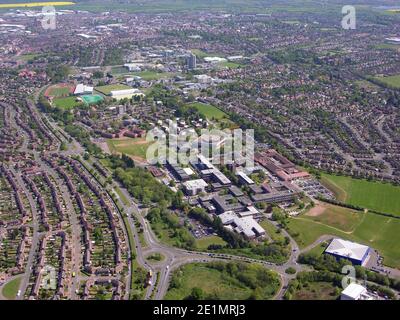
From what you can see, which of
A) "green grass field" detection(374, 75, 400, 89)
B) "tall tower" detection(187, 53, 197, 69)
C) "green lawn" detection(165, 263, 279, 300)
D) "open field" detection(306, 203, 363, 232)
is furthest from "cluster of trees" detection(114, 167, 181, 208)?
"green grass field" detection(374, 75, 400, 89)

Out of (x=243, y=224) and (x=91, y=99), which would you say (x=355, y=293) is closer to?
(x=243, y=224)

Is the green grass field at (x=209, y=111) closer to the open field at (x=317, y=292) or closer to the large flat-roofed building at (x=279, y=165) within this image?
the large flat-roofed building at (x=279, y=165)

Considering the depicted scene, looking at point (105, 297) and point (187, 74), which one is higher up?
point (187, 74)

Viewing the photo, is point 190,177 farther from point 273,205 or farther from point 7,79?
point 7,79

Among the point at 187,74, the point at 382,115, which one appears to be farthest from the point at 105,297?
the point at 187,74

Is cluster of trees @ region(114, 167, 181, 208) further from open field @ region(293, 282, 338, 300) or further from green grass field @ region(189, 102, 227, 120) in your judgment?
green grass field @ region(189, 102, 227, 120)

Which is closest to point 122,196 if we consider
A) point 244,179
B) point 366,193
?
point 244,179
